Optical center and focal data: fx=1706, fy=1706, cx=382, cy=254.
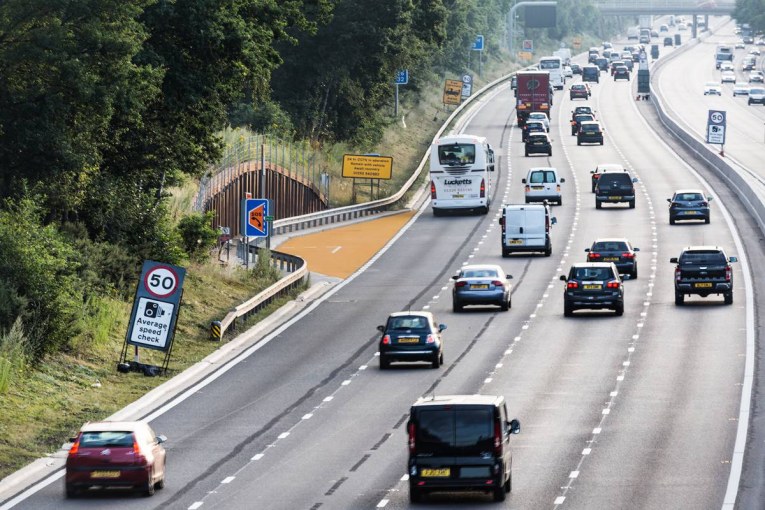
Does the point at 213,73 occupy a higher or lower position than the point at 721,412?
higher

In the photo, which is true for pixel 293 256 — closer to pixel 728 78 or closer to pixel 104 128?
pixel 104 128

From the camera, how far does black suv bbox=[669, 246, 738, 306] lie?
52000mm

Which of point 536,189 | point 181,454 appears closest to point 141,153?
point 181,454

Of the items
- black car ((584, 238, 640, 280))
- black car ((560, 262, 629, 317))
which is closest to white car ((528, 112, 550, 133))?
black car ((584, 238, 640, 280))

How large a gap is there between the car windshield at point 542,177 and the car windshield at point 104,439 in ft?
180

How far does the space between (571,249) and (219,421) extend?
1299 inches

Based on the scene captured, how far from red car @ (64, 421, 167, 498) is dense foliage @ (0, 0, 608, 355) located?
12.7 meters

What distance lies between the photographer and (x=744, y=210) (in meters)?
77.9

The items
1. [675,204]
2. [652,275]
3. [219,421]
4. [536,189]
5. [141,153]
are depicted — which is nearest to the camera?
[219,421]

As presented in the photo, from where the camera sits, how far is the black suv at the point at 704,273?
52.0 metres

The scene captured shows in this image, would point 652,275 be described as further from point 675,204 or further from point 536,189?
point 536,189

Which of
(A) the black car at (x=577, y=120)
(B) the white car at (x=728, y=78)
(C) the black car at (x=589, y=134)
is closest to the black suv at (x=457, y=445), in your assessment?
(C) the black car at (x=589, y=134)

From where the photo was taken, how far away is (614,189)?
79.8 meters

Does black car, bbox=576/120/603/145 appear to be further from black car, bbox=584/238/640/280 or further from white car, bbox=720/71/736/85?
white car, bbox=720/71/736/85
